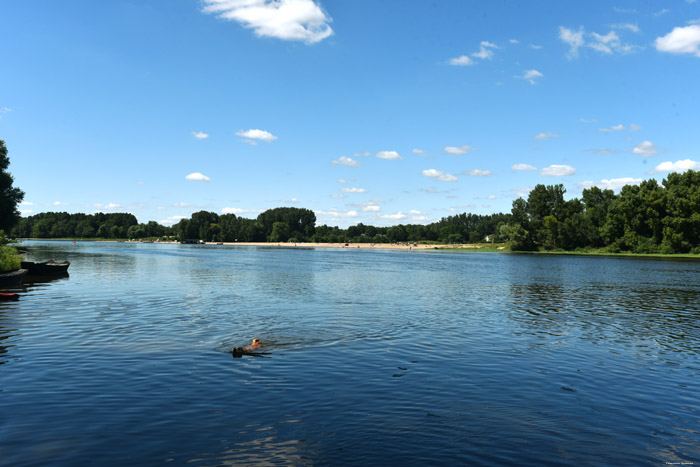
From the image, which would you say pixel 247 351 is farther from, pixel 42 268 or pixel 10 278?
pixel 42 268

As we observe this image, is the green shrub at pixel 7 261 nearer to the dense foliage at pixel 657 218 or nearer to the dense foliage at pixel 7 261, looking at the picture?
the dense foliage at pixel 7 261

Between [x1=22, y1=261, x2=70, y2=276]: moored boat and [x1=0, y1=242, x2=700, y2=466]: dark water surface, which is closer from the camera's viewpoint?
[x1=0, y1=242, x2=700, y2=466]: dark water surface

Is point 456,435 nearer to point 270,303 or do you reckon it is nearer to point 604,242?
point 270,303

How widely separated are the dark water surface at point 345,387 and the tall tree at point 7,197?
66.3 meters

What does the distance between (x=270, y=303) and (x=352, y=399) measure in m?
27.6

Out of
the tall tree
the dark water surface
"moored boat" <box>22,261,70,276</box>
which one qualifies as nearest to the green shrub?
"moored boat" <box>22,261,70,276</box>

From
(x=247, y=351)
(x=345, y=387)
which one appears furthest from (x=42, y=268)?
(x=345, y=387)

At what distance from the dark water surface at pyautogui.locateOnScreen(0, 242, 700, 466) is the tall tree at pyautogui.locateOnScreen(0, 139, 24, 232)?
218 ft

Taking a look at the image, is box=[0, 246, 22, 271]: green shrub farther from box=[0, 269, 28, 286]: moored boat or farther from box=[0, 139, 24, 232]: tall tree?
box=[0, 139, 24, 232]: tall tree

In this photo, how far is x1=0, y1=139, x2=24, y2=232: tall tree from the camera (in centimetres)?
8988

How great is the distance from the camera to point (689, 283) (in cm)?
6806

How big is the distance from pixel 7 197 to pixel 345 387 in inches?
4133

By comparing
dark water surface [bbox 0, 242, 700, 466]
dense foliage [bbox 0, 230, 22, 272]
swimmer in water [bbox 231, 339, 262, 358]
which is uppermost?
dense foliage [bbox 0, 230, 22, 272]

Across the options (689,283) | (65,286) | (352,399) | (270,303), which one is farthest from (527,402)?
(689,283)
